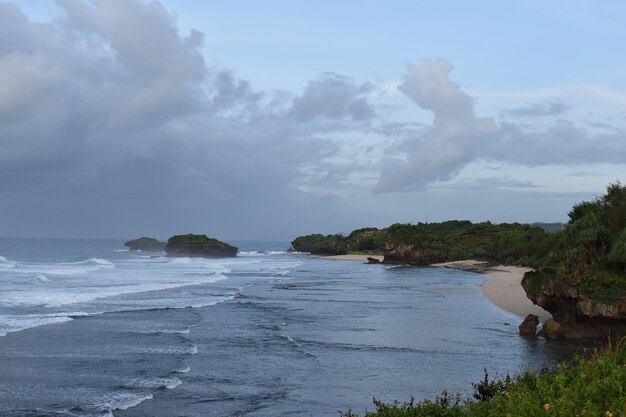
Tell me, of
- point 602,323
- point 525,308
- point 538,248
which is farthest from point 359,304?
point 538,248

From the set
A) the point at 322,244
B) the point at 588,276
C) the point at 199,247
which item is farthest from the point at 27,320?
the point at 322,244

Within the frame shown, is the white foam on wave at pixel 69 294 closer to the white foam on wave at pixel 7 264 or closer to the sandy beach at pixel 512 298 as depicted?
the sandy beach at pixel 512 298

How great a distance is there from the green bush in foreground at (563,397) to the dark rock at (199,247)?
149088 millimetres

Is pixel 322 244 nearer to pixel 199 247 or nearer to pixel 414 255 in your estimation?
pixel 199 247

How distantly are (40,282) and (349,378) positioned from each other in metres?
42.9

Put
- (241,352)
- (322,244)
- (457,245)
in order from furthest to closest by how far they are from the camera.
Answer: (322,244) < (457,245) < (241,352)

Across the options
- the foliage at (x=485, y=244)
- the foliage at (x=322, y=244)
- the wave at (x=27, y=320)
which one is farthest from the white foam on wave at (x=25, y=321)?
the foliage at (x=322, y=244)

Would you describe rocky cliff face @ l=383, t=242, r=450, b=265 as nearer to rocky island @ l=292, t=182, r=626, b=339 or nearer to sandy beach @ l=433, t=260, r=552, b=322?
sandy beach @ l=433, t=260, r=552, b=322

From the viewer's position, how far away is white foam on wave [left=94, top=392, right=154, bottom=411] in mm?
17245

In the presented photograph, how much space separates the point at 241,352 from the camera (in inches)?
1018

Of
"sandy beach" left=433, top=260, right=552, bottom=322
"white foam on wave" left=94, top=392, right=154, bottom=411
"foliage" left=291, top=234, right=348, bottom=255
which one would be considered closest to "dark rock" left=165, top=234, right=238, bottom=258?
"foliage" left=291, top=234, right=348, bottom=255

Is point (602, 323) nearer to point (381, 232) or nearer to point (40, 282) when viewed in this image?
point (40, 282)

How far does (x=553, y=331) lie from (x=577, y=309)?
137 cm

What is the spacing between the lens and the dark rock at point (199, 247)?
161 m
